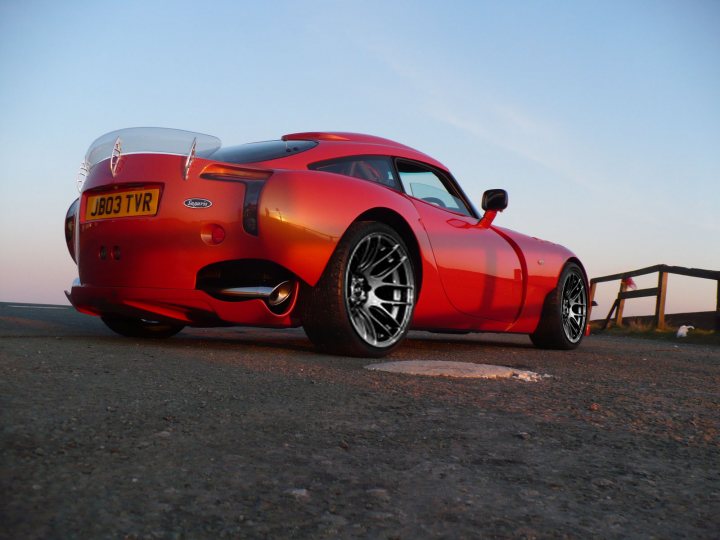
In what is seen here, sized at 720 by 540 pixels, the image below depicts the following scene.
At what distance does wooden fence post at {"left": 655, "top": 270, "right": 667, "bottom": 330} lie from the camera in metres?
11.8

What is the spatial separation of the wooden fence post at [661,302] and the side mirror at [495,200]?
7.02m

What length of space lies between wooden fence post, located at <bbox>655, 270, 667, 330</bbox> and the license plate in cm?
960

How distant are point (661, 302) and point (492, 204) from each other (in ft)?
23.4

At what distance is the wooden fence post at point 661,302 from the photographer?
11750 mm

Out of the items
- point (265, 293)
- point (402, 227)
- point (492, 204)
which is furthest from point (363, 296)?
point (492, 204)

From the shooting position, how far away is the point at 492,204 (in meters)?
5.76

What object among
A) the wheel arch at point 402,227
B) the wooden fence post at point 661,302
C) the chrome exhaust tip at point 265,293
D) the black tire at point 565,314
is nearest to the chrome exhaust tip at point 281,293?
the chrome exhaust tip at point 265,293

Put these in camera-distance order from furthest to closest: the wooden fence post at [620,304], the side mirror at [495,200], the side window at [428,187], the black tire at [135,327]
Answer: the wooden fence post at [620,304] < the side mirror at [495,200] < the black tire at [135,327] < the side window at [428,187]

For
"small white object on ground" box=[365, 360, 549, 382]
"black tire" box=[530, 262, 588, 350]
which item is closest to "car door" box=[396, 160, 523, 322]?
"black tire" box=[530, 262, 588, 350]

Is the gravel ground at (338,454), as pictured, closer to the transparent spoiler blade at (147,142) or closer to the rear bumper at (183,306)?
the rear bumper at (183,306)

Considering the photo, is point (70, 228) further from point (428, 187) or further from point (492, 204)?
point (492, 204)

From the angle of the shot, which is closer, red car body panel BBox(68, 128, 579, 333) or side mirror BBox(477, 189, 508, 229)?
red car body panel BBox(68, 128, 579, 333)

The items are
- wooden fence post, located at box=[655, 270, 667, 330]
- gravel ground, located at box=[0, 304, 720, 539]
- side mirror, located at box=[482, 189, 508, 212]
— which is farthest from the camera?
wooden fence post, located at box=[655, 270, 667, 330]

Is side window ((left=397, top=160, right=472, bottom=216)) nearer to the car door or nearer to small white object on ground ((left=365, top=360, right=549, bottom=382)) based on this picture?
the car door
